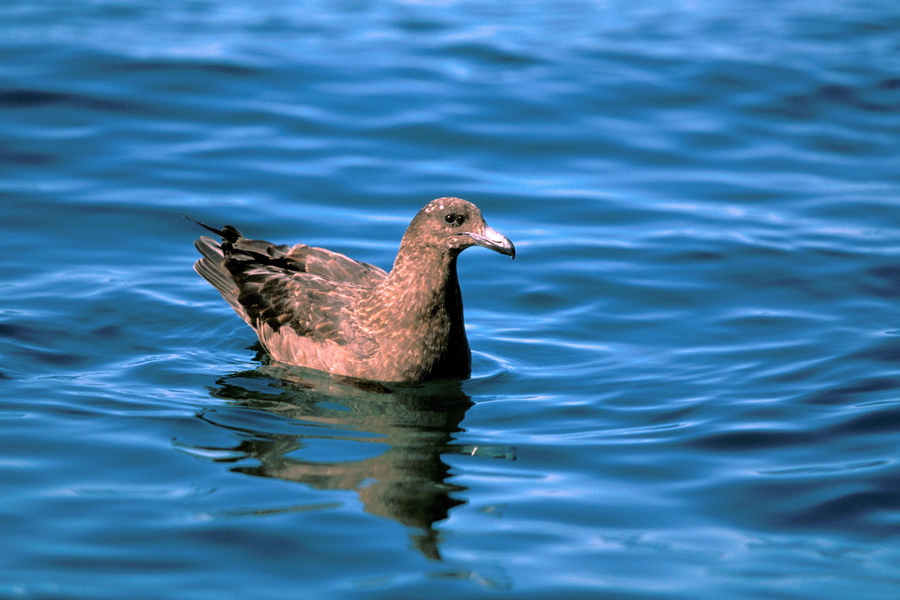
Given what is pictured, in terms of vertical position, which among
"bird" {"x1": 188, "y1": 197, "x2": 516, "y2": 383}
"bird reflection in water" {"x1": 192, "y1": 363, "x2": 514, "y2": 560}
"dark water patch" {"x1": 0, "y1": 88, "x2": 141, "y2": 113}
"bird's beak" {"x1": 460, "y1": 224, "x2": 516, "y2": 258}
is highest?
"dark water patch" {"x1": 0, "y1": 88, "x2": 141, "y2": 113}

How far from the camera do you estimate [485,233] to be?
6645 mm


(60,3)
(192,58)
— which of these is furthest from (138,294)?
(60,3)

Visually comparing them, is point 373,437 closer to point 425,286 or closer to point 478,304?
point 425,286

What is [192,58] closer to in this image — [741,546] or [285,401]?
[285,401]

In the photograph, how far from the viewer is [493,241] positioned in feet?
21.5

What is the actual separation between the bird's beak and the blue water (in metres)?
→ 0.93

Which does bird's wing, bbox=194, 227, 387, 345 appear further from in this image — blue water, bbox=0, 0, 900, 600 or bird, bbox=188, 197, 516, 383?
blue water, bbox=0, 0, 900, 600

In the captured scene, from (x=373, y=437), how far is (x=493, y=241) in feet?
4.49

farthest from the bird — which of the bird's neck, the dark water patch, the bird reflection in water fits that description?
the dark water patch

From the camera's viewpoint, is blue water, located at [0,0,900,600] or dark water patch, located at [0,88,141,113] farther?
dark water patch, located at [0,88,141,113]

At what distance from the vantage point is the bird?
6.84 m

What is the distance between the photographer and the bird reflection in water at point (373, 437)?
5367 millimetres

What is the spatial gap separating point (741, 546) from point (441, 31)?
466 inches

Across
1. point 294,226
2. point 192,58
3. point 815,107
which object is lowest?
point 294,226
